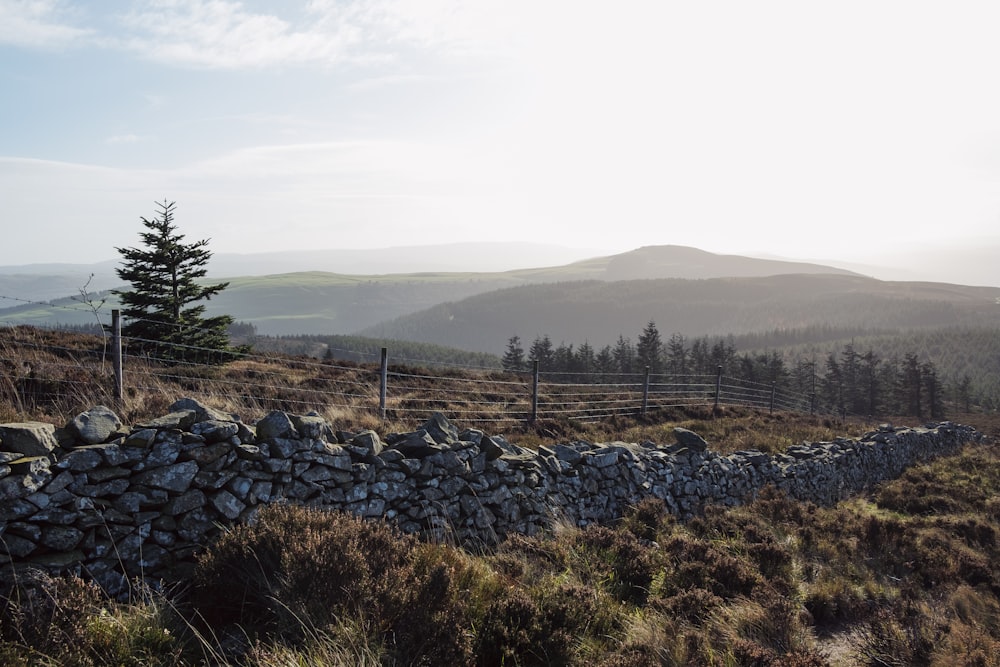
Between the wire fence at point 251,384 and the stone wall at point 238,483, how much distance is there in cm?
298

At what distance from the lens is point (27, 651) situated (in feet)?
9.45

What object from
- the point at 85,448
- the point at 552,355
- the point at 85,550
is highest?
the point at 85,448

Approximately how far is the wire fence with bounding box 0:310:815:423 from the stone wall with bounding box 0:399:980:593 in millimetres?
2980

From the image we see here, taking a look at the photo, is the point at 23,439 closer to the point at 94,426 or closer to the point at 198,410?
the point at 94,426

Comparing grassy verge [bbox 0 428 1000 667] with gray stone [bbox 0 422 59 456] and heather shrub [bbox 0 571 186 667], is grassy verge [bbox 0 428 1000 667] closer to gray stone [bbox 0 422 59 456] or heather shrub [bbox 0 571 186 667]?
heather shrub [bbox 0 571 186 667]

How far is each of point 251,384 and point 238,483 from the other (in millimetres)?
5991

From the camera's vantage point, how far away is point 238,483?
4.76 metres

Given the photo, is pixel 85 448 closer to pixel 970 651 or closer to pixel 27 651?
pixel 27 651

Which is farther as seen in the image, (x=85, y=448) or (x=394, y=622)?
(x=85, y=448)

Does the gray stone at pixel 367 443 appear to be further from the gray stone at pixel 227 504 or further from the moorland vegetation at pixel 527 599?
the gray stone at pixel 227 504

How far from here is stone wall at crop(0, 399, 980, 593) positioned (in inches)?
151

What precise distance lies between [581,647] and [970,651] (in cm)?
336

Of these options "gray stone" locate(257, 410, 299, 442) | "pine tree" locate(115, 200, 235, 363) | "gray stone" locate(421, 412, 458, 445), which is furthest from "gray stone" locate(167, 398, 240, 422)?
"pine tree" locate(115, 200, 235, 363)

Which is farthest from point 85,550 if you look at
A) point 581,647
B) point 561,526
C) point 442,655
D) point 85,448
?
point 561,526
